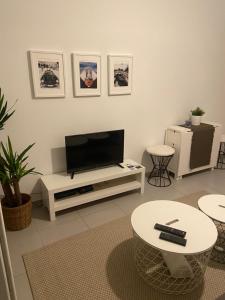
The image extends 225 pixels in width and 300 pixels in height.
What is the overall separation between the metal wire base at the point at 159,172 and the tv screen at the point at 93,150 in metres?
0.72

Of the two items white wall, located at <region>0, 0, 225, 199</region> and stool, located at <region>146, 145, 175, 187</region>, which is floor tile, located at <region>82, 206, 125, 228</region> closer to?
white wall, located at <region>0, 0, 225, 199</region>

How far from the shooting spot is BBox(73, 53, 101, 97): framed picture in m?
2.56

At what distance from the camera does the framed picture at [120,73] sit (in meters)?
2.78

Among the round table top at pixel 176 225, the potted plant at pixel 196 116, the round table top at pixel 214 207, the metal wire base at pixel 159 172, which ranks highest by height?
the potted plant at pixel 196 116

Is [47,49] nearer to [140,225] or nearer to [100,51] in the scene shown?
[100,51]

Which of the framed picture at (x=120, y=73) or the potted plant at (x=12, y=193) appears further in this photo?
the framed picture at (x=120, y=73)

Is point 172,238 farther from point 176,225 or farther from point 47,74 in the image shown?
point 47,74

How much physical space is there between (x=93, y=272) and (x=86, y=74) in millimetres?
1998

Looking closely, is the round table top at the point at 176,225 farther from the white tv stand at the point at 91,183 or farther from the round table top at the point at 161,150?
the round table top at the point at 161,150

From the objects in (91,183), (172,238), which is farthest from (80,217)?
(172,238)

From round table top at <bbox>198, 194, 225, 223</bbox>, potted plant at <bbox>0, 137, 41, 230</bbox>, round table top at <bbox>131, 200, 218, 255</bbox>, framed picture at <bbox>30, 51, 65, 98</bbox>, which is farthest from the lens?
framed picture at <bbox>30, 51, 65, 98</bbox>

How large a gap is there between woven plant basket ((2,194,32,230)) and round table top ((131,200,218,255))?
44.3 inches

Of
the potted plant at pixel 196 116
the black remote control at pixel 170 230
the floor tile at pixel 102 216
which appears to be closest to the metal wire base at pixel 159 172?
the potted plant at pixel 196 116

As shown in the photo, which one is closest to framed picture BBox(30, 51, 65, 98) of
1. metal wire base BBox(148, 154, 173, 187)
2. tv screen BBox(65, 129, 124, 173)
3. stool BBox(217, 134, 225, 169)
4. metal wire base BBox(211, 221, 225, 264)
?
tv screen BBox(65, 129, 124, 173)
